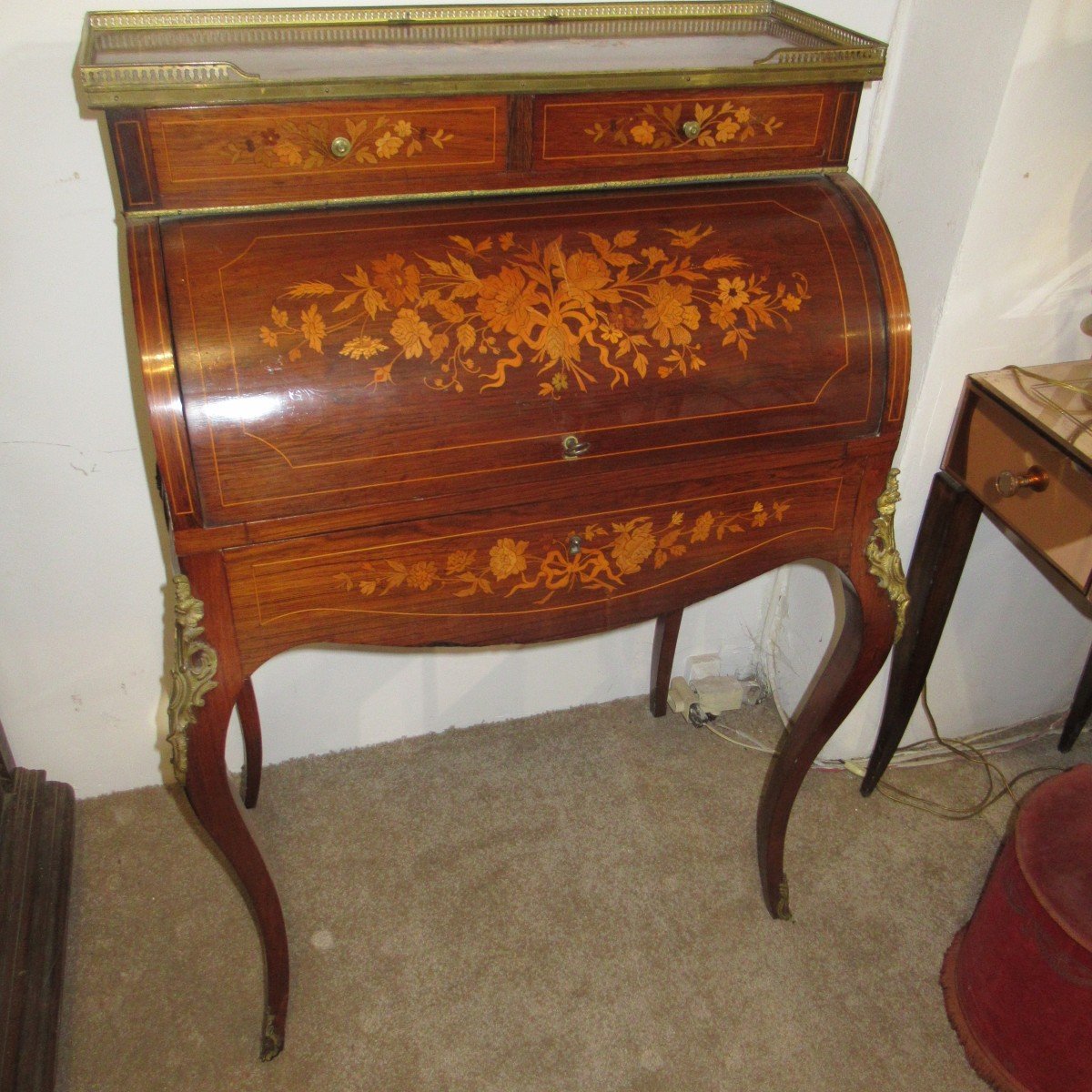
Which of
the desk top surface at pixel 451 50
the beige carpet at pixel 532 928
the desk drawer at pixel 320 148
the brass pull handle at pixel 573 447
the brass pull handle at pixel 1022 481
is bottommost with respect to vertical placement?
the beige carpet at pixel 532 928

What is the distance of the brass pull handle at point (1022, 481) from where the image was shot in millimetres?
1271

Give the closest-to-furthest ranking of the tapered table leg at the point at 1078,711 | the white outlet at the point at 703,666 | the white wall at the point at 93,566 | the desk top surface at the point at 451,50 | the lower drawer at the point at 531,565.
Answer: the desk top surface at the point at 451,50 < the lower drawer at the point at 531,565 < the white wall at the point at 93,566 < the tapered table leg at the point at 1078,711 < the white outlet at the point at 703,666

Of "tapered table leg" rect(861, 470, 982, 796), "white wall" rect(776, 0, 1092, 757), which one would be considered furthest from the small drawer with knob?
"tapered table leg" rect(861, 470, 982, 796)

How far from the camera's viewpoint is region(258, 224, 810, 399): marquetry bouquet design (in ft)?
3.23

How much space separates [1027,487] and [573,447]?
0.65 metres

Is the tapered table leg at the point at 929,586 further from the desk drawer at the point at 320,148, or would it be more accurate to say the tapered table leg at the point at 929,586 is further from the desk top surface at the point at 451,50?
the desk drawer at the point at 320,148

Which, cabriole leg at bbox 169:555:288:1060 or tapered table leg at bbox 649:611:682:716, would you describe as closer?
cabriole leg at bbox 169:555:288:1060

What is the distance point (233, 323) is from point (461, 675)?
99 cm

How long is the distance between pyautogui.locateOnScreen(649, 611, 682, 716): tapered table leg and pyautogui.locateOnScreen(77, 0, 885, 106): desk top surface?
3.05 feet

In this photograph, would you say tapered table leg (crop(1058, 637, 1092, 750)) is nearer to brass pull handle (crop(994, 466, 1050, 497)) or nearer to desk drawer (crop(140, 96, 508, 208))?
brass pull handle (crop(994, 466, 1050, 497))

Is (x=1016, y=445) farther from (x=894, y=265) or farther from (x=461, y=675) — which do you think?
(x=461, y=675)

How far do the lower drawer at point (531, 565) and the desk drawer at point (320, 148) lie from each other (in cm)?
35

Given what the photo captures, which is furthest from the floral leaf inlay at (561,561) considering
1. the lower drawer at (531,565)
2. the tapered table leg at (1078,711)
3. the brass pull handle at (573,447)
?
the tapered table leg at (1078,711)

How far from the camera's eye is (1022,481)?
1.29m
